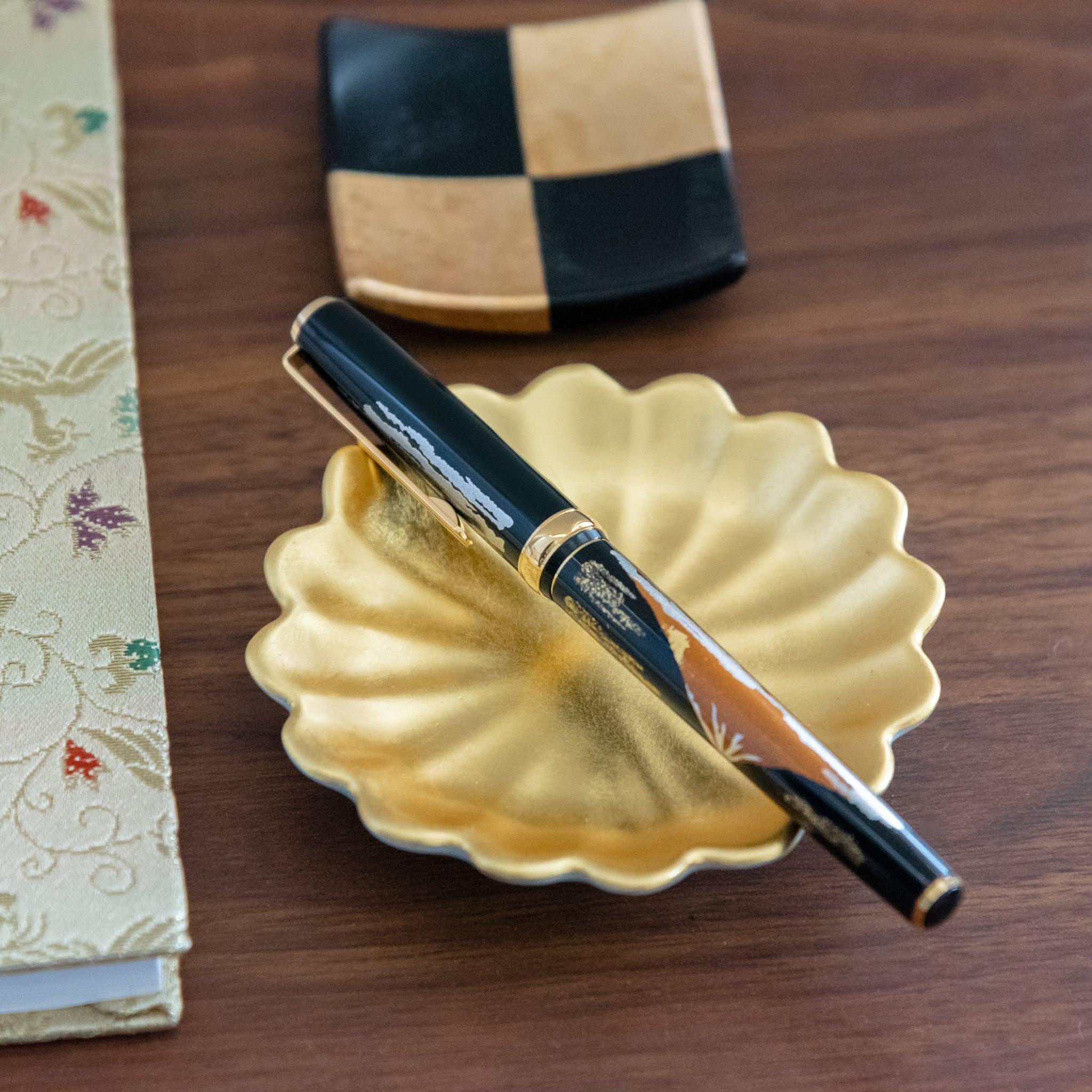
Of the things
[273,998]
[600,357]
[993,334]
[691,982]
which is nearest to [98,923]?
[273,998]

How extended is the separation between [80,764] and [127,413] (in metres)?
0.14

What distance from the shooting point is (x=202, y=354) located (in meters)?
0.50

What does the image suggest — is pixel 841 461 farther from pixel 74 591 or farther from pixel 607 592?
pixel 74 591

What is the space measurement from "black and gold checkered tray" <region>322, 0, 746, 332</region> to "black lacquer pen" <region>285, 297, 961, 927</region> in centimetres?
10

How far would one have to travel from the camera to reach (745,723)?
1.11ft

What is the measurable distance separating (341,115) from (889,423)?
0.27m

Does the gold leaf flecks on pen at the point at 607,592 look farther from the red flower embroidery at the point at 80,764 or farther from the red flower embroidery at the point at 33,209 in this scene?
the red flower embroidery at the point at 33,209

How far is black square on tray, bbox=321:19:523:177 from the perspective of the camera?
53cm

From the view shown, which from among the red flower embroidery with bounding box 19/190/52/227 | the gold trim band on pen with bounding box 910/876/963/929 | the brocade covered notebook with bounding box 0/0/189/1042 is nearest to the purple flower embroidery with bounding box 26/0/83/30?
the brocade covered notebook with bounding box 0/0/189/1042

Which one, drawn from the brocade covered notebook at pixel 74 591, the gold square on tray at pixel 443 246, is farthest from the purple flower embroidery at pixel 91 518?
the gold square on tray at pixel 443 246

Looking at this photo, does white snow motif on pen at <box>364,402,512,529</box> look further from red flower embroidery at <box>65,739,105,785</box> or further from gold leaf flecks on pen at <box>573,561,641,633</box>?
red flower embroidery at <box>65,739,105,785</box>

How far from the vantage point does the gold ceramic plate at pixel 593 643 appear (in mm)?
347

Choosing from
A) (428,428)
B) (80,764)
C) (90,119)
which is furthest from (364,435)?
(90,119)

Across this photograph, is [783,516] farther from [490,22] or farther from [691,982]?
[490,22]
